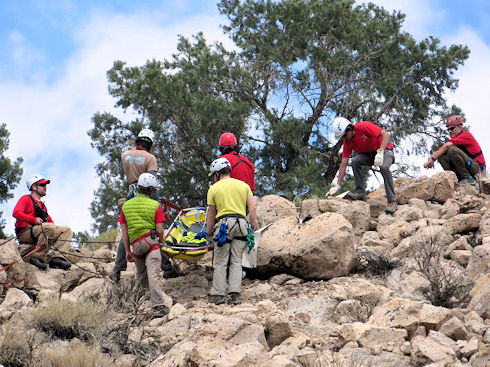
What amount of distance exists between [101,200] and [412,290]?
43.2 feet

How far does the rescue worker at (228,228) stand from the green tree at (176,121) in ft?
30.3

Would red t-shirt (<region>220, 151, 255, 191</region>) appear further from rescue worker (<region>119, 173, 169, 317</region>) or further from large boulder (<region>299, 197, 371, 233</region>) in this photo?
large boulder (<region>299, 197, 371, 233</region>)

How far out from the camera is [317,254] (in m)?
9.09

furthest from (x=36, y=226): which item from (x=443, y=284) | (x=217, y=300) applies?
(x=443, y=284)

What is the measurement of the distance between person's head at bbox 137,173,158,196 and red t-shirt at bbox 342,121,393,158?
401cm

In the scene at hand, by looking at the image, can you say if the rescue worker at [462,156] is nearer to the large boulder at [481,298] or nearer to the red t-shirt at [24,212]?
the large boulder at [481,298]

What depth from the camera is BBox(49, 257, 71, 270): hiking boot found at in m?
11.0

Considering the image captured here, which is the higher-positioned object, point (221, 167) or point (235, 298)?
point (221, 167)

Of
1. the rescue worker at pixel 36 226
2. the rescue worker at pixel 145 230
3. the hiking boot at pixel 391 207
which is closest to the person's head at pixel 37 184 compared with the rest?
the rescue worker at pixel 36 226

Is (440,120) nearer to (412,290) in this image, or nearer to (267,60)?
(267,60)

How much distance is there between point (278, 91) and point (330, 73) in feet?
5.43

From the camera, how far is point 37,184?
35.4 feet

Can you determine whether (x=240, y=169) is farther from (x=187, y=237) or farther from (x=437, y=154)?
(x=437, y=154)

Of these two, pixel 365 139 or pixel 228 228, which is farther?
pixel 365 139
